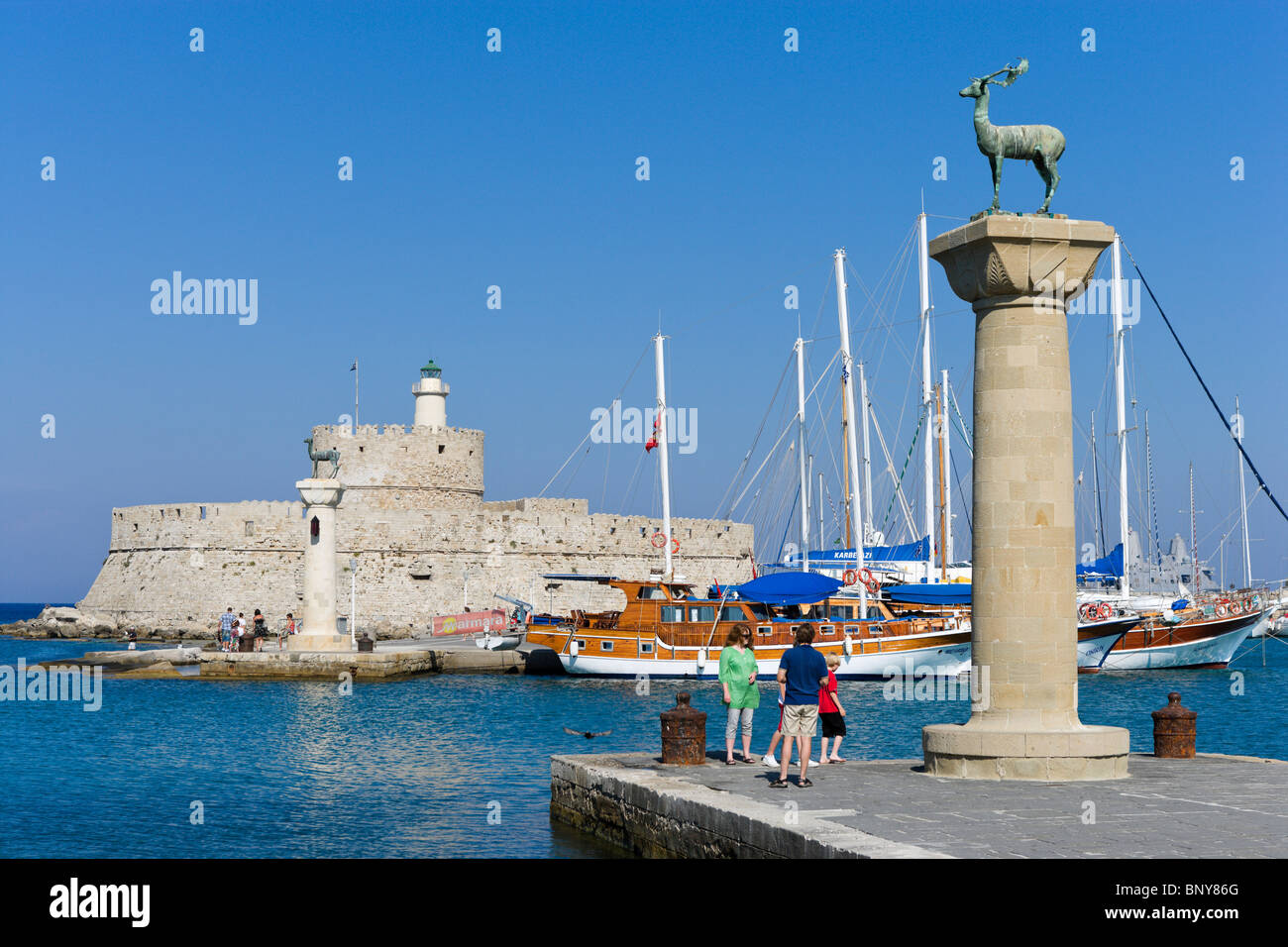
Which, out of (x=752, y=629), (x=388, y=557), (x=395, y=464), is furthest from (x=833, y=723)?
(x=395, y=464)

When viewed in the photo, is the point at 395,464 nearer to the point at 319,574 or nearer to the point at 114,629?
the point at 114,629

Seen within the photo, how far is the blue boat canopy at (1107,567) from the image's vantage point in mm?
37022

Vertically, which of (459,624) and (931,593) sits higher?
(931,593)

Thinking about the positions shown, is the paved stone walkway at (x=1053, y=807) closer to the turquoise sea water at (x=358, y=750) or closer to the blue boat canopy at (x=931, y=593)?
the turquoise sea water at (x=358, y=750)

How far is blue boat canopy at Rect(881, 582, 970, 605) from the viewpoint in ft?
106

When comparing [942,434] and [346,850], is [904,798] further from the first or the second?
[942,434]

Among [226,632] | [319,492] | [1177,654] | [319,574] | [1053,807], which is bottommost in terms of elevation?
[1177,654]

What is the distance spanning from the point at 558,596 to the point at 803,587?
17.5 m

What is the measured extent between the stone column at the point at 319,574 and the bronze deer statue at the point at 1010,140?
921 inches

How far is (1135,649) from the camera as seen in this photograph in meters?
36.5

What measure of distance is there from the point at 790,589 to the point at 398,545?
18104 millimetres

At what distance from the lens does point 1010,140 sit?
10555 millimetres

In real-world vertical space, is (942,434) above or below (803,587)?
above
